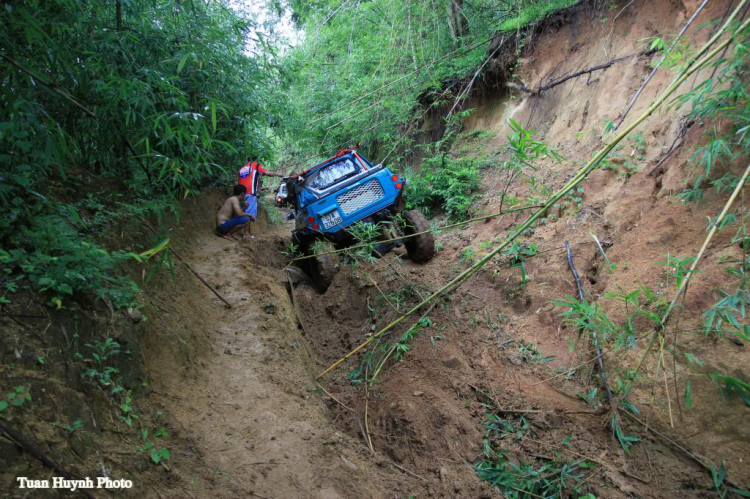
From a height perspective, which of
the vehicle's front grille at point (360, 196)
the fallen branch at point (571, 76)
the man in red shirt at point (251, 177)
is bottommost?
the vehicle's front grille at point (360, 196)

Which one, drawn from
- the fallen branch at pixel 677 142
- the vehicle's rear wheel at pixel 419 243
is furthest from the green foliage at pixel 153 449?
the fallen branch at pixel 677 142

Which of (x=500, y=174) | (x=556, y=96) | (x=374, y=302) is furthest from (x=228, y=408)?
(x=556, y=96)

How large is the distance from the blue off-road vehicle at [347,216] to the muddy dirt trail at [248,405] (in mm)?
1485

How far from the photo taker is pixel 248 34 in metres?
6.05

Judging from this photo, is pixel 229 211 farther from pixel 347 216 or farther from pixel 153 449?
pixel 153 449

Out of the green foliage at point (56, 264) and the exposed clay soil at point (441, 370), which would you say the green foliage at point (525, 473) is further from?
the green foliage at point (56, 264)

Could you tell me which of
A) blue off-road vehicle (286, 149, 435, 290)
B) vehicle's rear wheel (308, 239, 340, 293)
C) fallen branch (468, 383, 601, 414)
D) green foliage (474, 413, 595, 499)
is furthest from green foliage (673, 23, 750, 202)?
vehicle's rear wheel (308, 239, 340, 293)

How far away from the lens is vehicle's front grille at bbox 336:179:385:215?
648 centimetres

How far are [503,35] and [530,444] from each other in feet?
25.5

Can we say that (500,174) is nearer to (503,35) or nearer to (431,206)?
(431,206)

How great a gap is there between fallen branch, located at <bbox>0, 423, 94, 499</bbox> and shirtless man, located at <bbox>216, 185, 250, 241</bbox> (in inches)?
222

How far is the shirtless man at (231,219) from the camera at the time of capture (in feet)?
24.0

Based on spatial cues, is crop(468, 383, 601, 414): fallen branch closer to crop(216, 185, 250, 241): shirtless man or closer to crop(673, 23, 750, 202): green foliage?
crop(673, 23, 750, 202): green foliage

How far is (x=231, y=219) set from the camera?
7.39 meters
